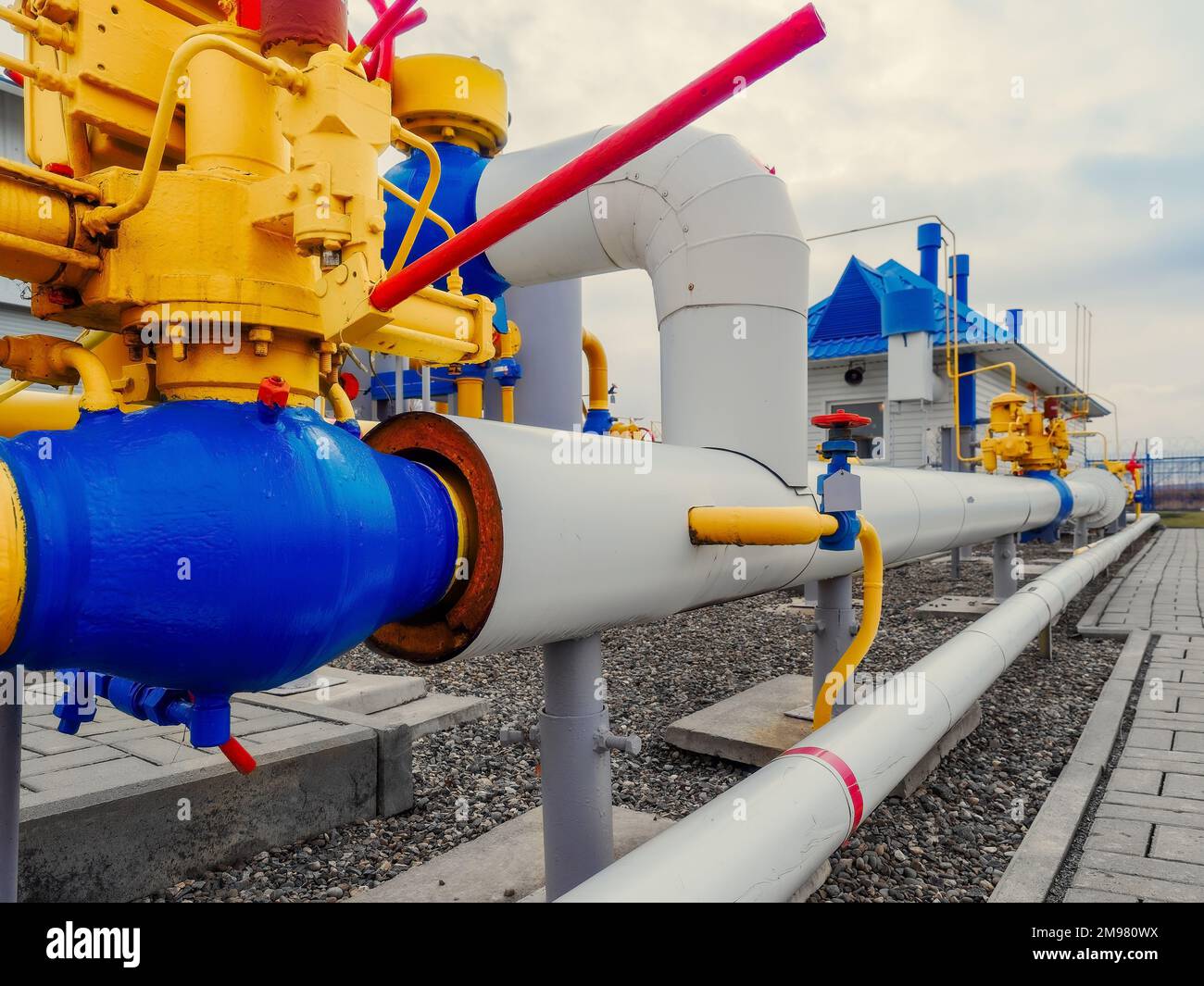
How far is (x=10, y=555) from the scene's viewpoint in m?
0.92

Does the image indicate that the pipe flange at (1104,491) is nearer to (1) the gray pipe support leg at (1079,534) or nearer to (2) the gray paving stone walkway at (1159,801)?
(1) the gray pipe support leg at (1079,534)

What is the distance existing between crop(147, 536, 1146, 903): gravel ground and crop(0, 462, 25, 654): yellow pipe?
80.1 inches

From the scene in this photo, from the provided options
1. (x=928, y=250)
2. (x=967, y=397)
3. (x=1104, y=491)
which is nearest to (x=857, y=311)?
(x=928, y=250)

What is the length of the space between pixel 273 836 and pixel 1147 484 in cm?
2833

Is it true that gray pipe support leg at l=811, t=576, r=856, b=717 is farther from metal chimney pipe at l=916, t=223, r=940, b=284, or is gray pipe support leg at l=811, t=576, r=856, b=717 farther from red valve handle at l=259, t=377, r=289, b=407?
metal chimney pipe at l=916, t=223, r=940, b=284

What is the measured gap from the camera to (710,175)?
2.51 meters

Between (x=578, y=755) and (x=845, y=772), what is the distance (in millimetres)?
624

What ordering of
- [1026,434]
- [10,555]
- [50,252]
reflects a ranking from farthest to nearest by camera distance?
1. [1026,434]
2. [50,252]
3. [10,555]

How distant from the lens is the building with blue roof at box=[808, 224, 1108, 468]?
581 inches

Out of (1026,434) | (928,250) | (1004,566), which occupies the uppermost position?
(928,250)

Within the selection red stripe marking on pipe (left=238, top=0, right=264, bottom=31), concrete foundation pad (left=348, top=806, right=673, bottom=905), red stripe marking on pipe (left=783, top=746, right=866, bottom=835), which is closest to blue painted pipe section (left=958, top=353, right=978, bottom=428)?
concrete foundation pad (left=348, top=806, right=673, bottom=905)

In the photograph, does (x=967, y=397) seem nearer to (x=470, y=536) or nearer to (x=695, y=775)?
(x=695, y=775)
